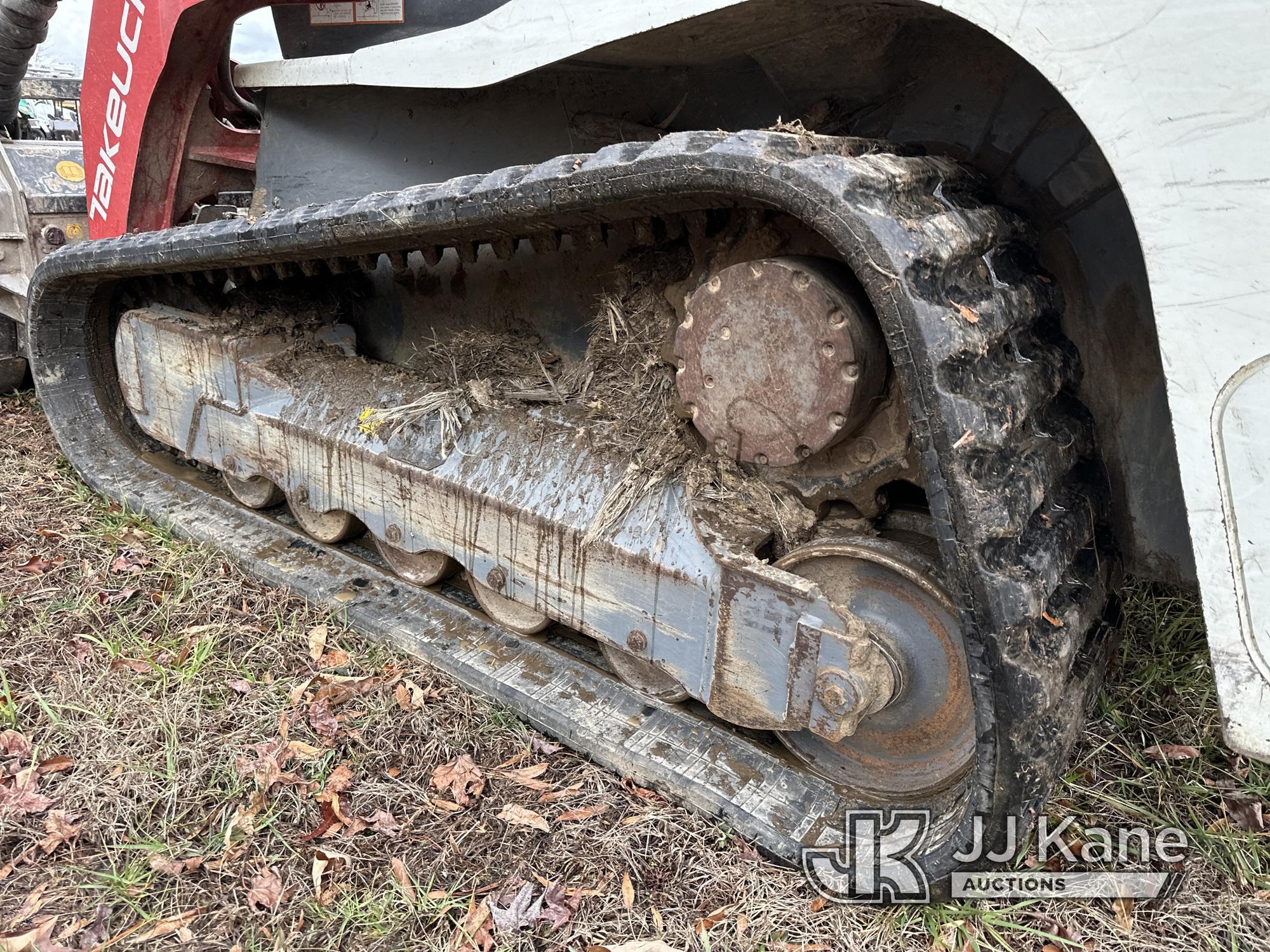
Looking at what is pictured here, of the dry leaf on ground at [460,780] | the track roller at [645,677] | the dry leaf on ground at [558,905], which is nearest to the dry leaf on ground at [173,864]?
the dry leaf on ground at [460,780]

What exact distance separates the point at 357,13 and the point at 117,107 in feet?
3.73

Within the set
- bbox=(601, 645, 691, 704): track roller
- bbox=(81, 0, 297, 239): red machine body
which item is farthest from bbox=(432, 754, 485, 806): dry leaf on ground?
bbox=(81, 0, 297, 239): red machine body

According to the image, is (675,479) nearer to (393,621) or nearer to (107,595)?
(393,621)

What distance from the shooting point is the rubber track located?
140 cm

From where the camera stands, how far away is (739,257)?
5.93 ft

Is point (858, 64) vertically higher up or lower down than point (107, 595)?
higher up

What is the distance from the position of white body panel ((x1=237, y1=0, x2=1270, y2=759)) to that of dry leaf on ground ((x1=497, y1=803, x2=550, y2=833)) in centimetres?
131

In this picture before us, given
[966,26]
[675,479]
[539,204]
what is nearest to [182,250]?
[539,204]

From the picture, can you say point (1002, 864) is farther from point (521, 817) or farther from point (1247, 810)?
point (521, 817)

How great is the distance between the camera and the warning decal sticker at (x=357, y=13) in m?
2.58

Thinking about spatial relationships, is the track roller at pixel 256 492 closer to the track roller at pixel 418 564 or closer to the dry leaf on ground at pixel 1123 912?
the track roller at pixel 418 564

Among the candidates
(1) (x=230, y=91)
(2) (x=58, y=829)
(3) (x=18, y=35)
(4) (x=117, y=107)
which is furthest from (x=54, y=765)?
(3) (x=18, y=35)

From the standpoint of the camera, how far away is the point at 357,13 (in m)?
2.63

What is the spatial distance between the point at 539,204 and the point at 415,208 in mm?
365
